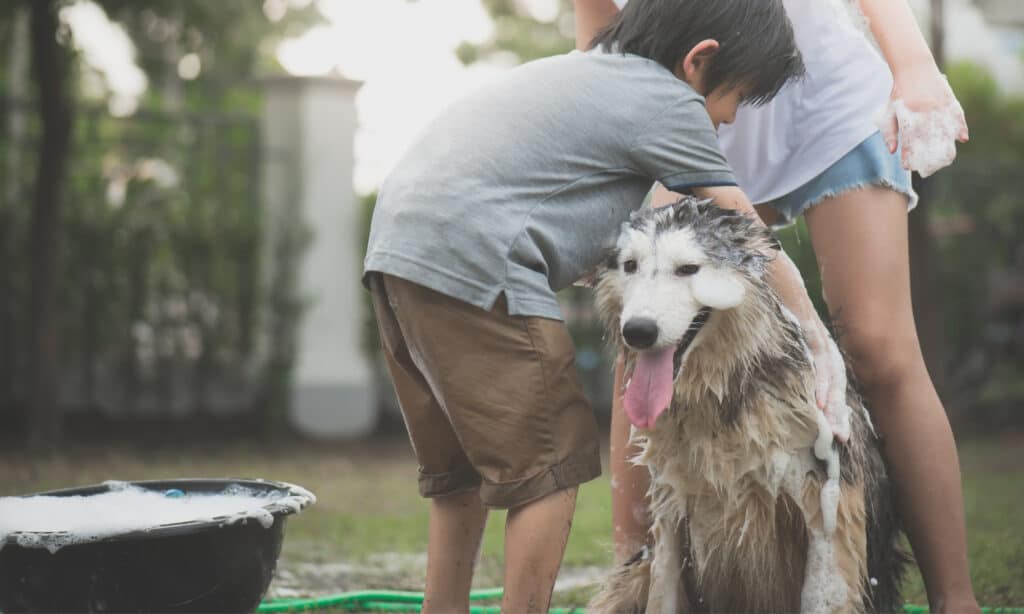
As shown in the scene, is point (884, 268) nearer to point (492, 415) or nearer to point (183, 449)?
point (492, 415)

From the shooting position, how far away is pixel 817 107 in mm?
3373

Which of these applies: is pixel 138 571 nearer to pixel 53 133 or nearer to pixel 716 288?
pixel 716 288

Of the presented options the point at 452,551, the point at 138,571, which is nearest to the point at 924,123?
the point at 452,551

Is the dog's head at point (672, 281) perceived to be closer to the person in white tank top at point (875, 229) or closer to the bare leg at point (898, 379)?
the person in white tank top at point (875, 229)

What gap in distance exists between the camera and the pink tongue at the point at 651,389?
2.72m

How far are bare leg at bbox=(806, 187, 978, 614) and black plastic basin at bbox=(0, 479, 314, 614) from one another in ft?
5.40

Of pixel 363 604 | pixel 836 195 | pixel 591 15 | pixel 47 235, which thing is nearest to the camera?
pixel 836 195

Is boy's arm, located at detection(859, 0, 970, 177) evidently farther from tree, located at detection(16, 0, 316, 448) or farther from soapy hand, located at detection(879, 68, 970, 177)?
tree, located at detection(16, 0, 316, 448)

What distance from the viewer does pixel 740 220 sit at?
2.82 metres

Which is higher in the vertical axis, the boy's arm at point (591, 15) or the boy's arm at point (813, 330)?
the boy's arm at point (591, 15)

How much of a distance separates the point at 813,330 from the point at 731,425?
12.9 inches

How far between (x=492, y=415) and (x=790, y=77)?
1.17 metres

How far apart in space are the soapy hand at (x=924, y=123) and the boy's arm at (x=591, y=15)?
1.01m

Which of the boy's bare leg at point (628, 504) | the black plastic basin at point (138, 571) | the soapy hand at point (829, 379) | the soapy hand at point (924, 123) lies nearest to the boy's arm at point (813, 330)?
the soapy hand at point (829, 379)
